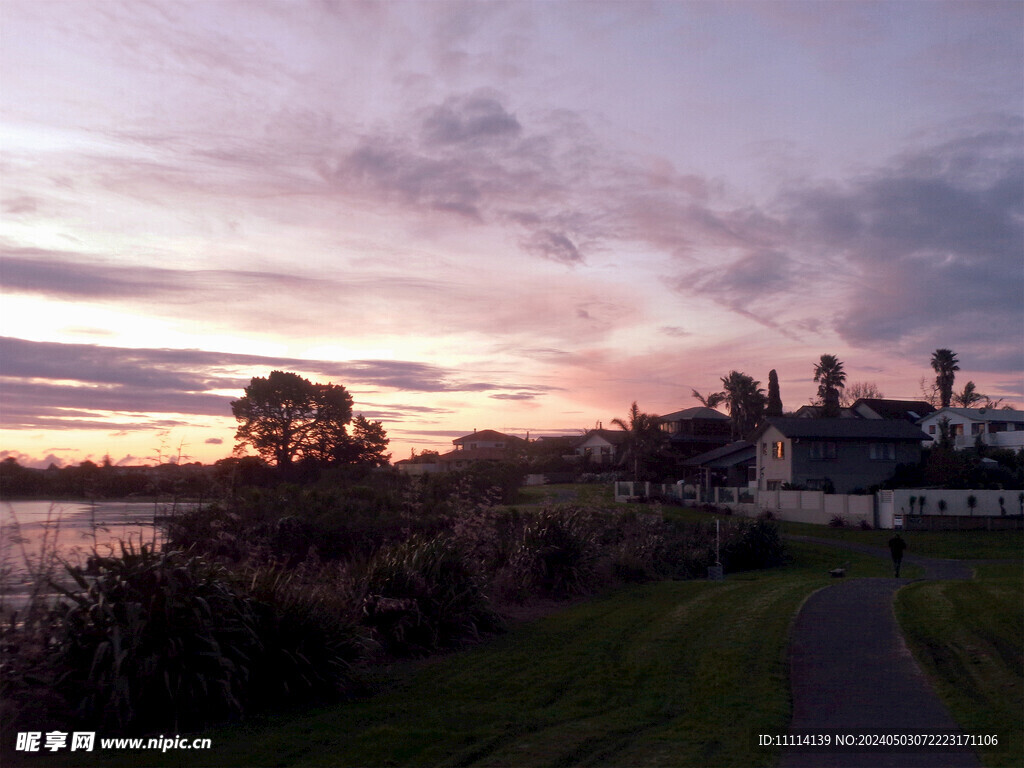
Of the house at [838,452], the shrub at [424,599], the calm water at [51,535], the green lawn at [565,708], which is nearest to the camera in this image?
the green lawn at [565,708]

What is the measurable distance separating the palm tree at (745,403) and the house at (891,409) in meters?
8.74

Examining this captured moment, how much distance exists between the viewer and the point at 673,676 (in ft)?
32.2

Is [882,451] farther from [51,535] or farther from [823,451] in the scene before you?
[51,535]

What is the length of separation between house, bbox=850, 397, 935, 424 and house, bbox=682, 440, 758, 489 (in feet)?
60.1

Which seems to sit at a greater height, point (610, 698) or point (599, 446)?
point (599, 446)

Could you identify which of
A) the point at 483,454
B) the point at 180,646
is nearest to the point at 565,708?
the point at 180,646

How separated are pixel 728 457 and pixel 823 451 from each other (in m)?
12.9

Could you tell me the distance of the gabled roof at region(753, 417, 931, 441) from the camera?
5059 centimetres

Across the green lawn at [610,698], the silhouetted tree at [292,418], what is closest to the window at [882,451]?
the silhouetted tree at [292,418]

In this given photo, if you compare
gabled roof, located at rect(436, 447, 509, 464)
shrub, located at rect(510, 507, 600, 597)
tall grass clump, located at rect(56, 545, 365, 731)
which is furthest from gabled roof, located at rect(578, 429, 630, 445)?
tall grass clump, located at rect(56, 545, 365, 731)

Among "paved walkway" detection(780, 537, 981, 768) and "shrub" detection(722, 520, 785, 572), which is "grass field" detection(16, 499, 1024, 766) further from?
"shrub" detection(722, 520, 785, 572)

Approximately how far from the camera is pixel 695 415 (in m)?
76.7

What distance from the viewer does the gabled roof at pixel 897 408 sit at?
76812 mm

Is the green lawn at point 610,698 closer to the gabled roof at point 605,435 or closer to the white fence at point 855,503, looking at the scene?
the white fence at point 855,503
